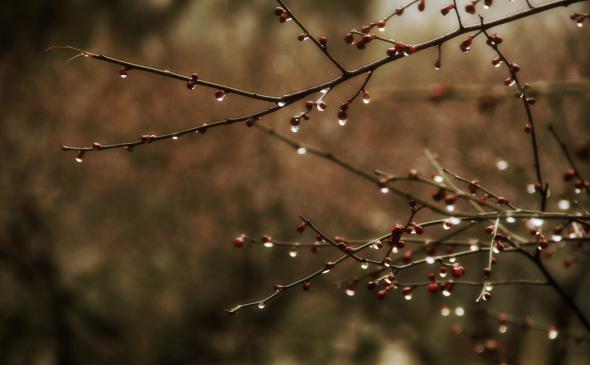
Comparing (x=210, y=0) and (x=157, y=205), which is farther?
(x=210, y=0)

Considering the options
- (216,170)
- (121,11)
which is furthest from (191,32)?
(216,170)

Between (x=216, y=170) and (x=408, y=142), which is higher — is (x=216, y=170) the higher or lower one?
the lower one

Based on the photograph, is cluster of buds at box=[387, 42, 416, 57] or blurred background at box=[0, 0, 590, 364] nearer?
cluster of buds at box=[387, 42, 416, 57]

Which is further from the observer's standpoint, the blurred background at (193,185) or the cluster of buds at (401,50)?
the blurred background at (193,185)

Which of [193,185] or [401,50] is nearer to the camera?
[401,50]

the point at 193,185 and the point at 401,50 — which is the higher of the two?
the point at 193,185

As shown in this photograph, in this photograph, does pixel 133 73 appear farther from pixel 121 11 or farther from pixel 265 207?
pixel 265 207

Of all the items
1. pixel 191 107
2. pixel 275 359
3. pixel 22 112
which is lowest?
pixel 275 359
